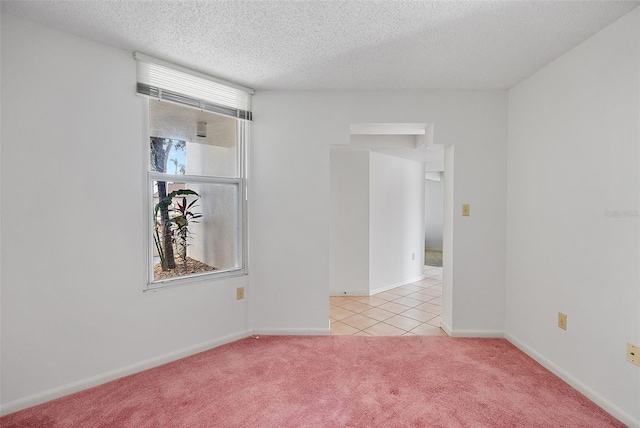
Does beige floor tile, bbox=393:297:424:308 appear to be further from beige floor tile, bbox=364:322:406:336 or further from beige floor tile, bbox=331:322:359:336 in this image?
beige floor tile, bbox=331:322:359:336

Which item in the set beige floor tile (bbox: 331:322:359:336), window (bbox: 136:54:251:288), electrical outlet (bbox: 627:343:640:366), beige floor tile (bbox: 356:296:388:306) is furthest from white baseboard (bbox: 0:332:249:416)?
electrical outlet (bbox: 627:343:640:366)

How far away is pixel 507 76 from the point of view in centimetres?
253

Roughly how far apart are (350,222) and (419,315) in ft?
4.99

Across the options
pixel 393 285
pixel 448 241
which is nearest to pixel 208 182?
pixel 448 241

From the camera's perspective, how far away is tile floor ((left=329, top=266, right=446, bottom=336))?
9.91 feet

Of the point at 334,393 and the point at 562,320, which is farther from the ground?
the point at 562,320

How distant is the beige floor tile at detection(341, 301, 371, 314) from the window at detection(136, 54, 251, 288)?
5.08ft

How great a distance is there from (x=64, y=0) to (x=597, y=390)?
3.85 m

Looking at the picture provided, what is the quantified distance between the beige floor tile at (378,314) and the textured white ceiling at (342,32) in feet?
8.14

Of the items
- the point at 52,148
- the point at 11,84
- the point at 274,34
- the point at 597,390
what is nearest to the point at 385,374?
the point at 597,390

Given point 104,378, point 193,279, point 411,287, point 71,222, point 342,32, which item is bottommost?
point 411,287

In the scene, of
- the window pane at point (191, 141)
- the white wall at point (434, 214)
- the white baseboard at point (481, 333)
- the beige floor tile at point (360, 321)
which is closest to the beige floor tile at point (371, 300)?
the beige floor tile at point (360, 321)

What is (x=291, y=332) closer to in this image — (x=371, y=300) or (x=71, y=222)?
(x=371, y=300)

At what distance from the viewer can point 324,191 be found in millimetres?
2869
